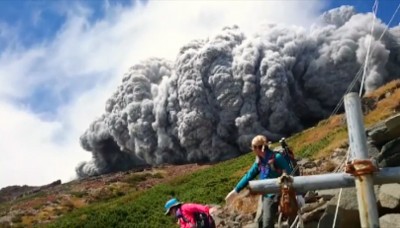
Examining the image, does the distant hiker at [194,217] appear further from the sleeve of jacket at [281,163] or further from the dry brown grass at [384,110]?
the dry brown grass at [384,110]

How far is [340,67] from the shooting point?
74062 millimetres

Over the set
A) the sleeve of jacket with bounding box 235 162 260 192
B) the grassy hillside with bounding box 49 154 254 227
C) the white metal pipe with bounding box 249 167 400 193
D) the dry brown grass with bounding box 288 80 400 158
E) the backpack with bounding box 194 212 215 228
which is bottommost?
the backpack with bounding box 194 212 215 228

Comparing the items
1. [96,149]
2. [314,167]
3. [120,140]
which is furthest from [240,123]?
[314,167]

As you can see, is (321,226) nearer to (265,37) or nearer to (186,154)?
(186,154)

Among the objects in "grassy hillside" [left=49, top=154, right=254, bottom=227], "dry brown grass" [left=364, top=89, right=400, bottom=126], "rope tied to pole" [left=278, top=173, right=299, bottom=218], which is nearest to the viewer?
"rope tied to pole" [left=278, top=173, right=299, bottom=218]

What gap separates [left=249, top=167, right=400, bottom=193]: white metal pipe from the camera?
6.37 metres

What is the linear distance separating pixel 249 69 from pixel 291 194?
68.2 metres

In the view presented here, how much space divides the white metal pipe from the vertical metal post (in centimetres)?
18

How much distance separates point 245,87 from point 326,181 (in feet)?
220

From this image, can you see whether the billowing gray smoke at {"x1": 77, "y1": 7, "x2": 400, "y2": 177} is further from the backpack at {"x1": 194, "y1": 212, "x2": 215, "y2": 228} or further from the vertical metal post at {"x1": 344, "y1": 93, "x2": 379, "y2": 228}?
the vertical metal post at {"x1": 344, "y1": 93, "x2": 379, "y2": 228}

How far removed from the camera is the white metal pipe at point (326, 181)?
20.9 ft

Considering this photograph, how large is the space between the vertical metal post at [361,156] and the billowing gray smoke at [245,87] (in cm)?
6287

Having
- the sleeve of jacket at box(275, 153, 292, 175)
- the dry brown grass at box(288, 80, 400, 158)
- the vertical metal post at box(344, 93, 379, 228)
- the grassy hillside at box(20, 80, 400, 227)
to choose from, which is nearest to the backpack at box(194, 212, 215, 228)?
the sleeve of jacket at box(275, 153, 292, 175)

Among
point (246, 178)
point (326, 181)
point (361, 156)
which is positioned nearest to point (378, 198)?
point (246, 178)
